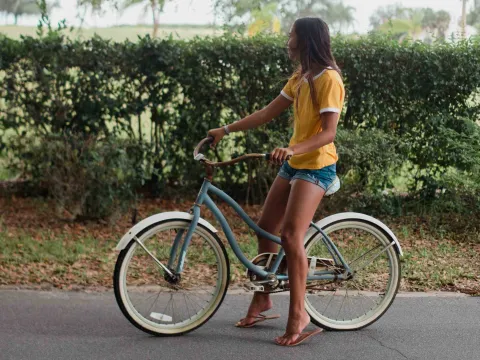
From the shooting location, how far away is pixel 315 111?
4785mm

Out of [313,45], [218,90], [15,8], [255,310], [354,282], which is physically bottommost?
[255,310]

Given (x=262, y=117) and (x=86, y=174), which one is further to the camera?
(x=86, y=174)

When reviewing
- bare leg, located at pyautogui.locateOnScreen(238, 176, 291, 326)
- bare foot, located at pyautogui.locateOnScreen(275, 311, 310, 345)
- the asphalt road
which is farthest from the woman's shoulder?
the asphalt road

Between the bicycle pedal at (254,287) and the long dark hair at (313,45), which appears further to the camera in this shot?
the bicycle pedal at (254,287)

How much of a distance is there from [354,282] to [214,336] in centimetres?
114

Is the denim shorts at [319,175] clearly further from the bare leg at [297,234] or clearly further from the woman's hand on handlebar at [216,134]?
the woman's hand on handlebar at [216,134]

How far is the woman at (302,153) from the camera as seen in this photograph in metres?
4.68

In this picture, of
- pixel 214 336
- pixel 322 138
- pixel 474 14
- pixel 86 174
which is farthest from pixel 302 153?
pixel 474 14

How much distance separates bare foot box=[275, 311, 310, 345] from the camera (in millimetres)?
4984

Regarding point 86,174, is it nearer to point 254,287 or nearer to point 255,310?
point 255,310

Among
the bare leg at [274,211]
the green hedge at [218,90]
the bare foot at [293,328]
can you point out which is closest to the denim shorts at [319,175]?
the bare leg at [274,211]

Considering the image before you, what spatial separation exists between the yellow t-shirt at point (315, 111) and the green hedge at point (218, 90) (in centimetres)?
389

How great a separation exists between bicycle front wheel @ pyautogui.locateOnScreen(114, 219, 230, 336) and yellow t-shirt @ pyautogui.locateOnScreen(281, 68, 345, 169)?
0.83 metres

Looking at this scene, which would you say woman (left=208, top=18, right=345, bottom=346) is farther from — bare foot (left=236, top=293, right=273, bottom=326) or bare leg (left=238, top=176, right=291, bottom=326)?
bare foot (left=236, top=293, right=273, bottom=326)
